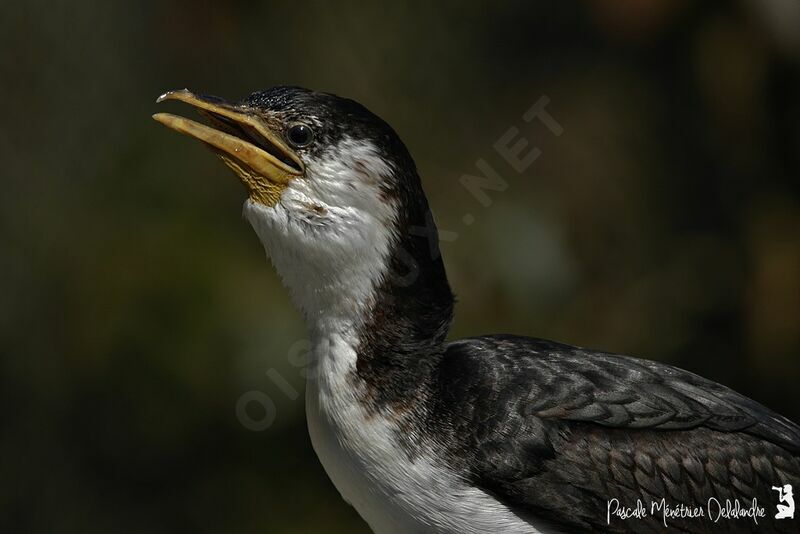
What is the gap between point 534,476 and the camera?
3.56 metres

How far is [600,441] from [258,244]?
137 inches

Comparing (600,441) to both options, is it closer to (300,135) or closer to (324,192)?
(324,192)

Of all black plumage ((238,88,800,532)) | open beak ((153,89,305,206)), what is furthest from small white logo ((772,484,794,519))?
open beak ((153,89,305,206))

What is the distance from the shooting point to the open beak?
11.8 feet

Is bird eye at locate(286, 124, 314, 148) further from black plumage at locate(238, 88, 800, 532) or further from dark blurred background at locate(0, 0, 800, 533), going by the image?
dark blurred background at locate(0, 0, 800, 533)

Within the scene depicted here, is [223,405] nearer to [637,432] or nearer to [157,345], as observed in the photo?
[157,345]

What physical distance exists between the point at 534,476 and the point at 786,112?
4.03m

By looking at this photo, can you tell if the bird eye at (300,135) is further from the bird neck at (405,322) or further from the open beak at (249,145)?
the bird neck at (405,322)

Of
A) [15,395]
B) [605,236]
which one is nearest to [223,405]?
[15,395]

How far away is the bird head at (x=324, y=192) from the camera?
3.56m

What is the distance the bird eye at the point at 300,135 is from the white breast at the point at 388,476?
1.89 feet

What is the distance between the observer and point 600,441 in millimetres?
3643

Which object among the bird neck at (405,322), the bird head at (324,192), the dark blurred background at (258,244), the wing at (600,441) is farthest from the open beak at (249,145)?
the dark blurred background at (258,244)

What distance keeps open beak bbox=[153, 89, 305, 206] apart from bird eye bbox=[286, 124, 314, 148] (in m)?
0.03
